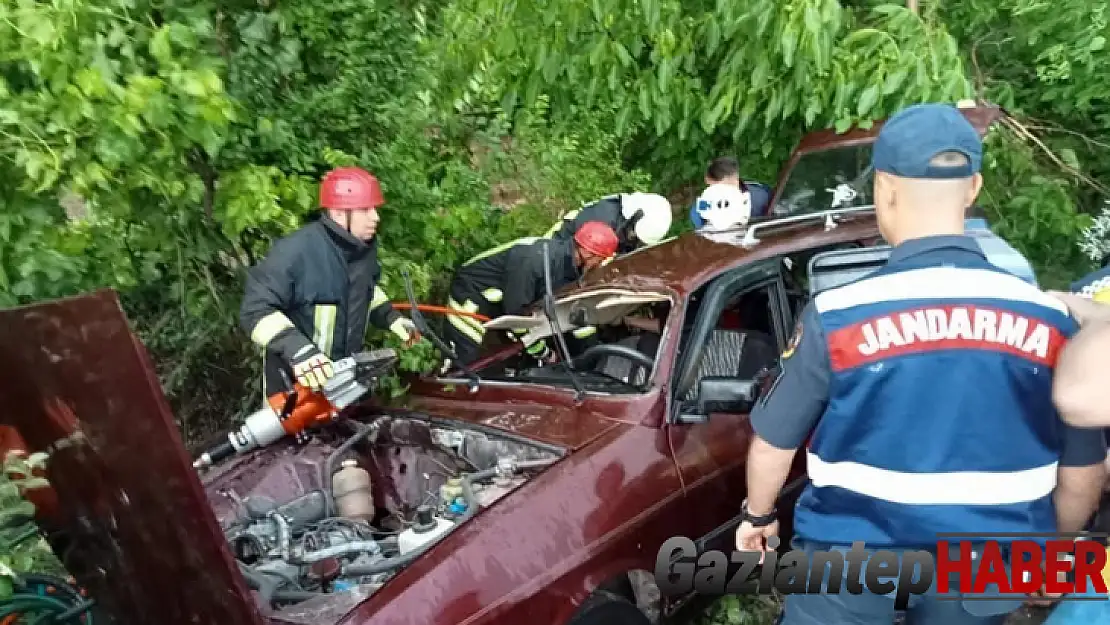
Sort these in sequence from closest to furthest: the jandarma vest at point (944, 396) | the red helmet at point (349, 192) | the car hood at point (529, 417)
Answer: the jandarma vest at point (944, 396), the car hood at point (529, 417), the red helmet at point (349, 192)

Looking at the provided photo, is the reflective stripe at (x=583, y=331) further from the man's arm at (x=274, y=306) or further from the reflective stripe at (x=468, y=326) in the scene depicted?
the man's arm at (x=274, y=306)

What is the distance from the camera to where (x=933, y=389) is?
64.1 inches

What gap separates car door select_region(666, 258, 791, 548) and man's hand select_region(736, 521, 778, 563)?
2.21ft

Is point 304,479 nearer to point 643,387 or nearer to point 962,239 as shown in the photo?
point 643,387

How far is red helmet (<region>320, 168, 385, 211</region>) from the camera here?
355cm

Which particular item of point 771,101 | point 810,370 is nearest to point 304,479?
point 810,370

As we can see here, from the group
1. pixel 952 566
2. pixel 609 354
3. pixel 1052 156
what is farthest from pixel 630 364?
pixel 1052 156

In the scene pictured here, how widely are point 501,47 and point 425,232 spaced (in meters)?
1.23

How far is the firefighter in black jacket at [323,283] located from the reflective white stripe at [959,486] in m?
2.27

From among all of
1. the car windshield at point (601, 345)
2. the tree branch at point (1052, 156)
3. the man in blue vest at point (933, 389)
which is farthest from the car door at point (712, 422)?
the tree branch at point (1052, 156)

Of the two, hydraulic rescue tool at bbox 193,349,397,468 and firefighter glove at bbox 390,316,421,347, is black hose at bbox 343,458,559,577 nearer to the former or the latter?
hydraulic rescue tool at bbox 193,349,397,468

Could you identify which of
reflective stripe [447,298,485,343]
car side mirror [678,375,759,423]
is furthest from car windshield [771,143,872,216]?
car side mirror [678,375,759,423]

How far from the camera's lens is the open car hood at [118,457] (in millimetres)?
1748

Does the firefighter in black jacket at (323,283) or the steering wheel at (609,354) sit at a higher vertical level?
the firefighter in black jacket at (323,283)
